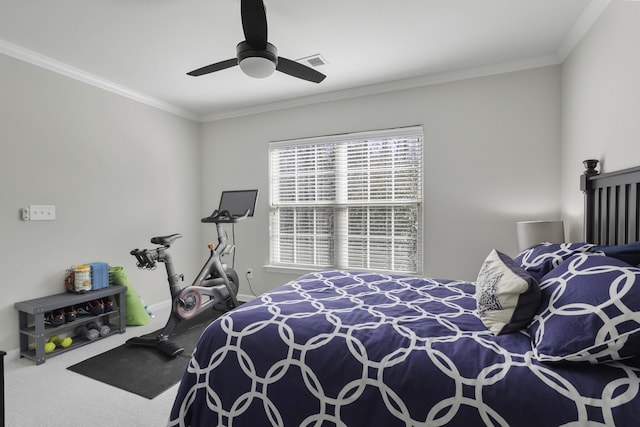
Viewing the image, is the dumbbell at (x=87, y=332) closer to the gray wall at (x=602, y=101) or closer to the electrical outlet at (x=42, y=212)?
the electrical outlet at (x=42, y=212)

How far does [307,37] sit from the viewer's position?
249cm

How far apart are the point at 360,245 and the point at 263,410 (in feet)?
8.25

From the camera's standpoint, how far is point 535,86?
9.35ft

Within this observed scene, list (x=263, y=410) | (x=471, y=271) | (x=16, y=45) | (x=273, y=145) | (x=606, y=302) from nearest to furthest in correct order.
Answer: (x=606, y=302), (x=263, y=410), (x=16, y=45), (x=471, y=271), (x=273, y=145)

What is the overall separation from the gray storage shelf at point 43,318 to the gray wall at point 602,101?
4.13 m

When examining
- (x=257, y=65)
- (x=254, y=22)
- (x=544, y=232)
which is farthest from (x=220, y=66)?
(x=544, y=232)

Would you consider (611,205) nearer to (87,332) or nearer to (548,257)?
(548,257)

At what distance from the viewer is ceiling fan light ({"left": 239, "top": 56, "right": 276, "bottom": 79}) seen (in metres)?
1.92

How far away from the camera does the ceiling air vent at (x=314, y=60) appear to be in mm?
2788

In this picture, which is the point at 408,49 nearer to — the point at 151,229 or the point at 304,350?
the point at 304,350

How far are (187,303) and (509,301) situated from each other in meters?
2.71

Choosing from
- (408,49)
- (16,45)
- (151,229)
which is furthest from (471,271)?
(16,45)

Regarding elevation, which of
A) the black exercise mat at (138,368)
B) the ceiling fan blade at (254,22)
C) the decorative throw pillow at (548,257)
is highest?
the ceiling fan blade at (254,22)

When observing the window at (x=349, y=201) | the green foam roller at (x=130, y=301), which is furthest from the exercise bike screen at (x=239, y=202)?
the green foam roller at (x=130, y=301)
